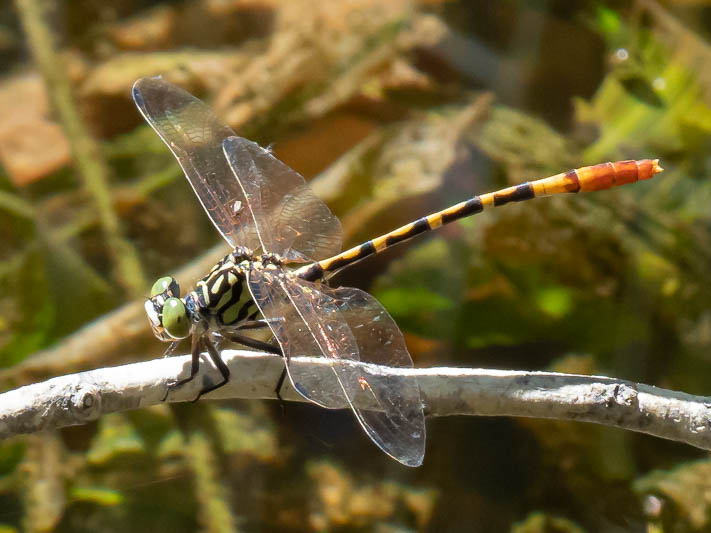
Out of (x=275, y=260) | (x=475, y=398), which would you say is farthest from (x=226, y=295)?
(x=475, y=398)

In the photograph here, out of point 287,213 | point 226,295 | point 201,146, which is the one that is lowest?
point 226,295

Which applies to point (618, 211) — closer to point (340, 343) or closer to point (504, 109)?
point (504, 109)

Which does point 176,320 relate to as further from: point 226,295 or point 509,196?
point 509,196

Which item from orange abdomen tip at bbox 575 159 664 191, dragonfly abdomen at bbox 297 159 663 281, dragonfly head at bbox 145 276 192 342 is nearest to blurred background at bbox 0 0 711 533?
dragonfly abdomen at bbox 297 159 663 281

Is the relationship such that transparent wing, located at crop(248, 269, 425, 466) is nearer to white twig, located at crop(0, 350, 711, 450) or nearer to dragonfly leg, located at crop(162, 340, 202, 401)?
white twig, located at crop(0, 350, 711, 450)

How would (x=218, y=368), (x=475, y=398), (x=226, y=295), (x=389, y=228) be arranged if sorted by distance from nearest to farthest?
(x=475, y=398), (x=218, y=368), (x=226, y=295), (x=389, y=228)

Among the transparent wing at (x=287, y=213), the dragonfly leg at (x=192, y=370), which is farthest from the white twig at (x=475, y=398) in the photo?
the transparent wing at (x=287, y=213)

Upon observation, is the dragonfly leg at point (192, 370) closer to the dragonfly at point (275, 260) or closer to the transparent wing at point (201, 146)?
the dragonfly at point (275, 260)
